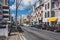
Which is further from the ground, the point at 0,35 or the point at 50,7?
the point at 50,7

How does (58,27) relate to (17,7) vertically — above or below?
below

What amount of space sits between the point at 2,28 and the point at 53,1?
52300mm

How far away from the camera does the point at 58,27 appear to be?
53.5m

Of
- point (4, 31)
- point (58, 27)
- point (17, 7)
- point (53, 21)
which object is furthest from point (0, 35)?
point (53, 21)

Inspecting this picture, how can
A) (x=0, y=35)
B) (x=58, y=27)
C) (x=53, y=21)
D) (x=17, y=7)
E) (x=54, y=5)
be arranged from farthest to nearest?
Result: (x=54, y=5) → (x=53, y=21) → (x=58, y=27) → (x=17, y=7) → (x=0, y=35)

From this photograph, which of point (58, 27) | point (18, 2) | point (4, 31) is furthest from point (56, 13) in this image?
point (4, 31)

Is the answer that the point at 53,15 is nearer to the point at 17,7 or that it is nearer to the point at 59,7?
the point at 59,7

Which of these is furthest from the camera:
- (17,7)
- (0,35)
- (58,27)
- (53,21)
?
(53,21)

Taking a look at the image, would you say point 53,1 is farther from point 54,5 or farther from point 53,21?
point 53,21

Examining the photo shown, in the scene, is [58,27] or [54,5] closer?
[58,27]

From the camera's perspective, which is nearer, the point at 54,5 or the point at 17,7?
the point at 17,7

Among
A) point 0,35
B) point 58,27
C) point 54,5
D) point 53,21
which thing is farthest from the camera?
point 54,5

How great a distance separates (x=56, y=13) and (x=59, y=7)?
380 cm

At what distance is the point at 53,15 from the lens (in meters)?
79.9
